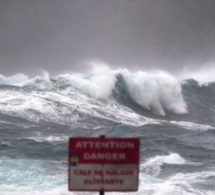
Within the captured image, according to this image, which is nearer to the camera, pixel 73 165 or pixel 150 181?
pixel 73 165

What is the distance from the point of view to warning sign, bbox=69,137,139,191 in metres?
5.86

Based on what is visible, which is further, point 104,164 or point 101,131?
point 101,131

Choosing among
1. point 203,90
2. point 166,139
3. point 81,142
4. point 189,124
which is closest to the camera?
A: point 81,142

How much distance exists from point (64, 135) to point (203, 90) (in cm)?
5749

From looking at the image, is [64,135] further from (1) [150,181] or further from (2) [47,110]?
(1) [150,181]

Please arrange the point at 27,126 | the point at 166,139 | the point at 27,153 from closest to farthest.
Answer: the point at 27,153 → the point at 166,139 → the point at 27,126

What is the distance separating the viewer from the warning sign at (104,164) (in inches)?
231

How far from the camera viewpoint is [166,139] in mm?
44625

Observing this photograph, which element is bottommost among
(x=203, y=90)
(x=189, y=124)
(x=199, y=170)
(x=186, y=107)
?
(x=199, y=170)

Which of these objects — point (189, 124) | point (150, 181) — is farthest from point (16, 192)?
point (189, 124)

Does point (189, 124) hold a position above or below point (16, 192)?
above

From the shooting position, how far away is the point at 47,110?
65.4 m

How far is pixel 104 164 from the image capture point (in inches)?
233

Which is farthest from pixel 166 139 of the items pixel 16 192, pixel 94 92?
pixel 94 92
